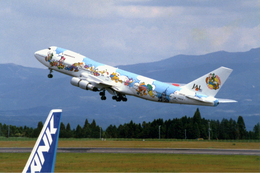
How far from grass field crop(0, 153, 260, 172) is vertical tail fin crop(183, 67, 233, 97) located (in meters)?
10.2

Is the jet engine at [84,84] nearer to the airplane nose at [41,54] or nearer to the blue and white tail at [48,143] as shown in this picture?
the airplane nose at [41,54]

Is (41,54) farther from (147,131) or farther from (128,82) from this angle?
(147,131)

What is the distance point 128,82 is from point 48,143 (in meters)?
43.3

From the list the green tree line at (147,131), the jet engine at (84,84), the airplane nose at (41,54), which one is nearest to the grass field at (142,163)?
the jet engine at (84,84)

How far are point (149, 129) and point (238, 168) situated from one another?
71803 millimetres

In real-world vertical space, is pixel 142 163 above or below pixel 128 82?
below

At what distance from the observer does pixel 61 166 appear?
52.0 meters

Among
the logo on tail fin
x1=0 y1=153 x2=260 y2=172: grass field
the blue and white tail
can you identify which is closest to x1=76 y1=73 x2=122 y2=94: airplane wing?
x1=0 y1=153 x2=260 y2=172: grass field

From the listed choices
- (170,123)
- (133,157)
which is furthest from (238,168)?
(170,123)

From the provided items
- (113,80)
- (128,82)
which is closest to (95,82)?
(113,80)

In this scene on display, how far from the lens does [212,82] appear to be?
188ft

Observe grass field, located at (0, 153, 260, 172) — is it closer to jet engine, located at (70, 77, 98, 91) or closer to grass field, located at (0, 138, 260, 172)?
grass field, located at (0, 138, 260, 172)

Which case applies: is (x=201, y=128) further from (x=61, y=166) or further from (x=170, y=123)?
(x=61, y=166)

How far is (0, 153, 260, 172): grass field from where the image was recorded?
49.9 m
